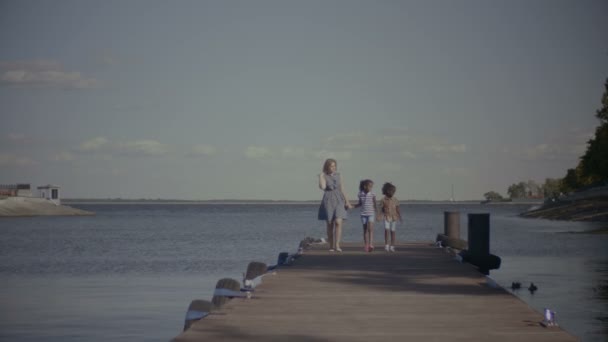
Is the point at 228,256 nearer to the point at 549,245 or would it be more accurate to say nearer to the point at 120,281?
the point at 120,281

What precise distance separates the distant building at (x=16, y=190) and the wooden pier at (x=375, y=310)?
15981cm

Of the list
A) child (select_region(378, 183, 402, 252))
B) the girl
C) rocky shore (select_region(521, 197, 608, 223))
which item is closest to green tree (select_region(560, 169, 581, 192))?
rocky shore (select_region(521, 197, 608, 223))

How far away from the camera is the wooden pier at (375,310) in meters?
10.3

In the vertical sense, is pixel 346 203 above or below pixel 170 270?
above

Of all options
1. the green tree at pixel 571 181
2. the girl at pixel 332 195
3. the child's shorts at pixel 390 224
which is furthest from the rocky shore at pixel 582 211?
the girl at pixel 332 195

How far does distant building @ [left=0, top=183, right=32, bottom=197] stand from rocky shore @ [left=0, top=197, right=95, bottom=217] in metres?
8.22

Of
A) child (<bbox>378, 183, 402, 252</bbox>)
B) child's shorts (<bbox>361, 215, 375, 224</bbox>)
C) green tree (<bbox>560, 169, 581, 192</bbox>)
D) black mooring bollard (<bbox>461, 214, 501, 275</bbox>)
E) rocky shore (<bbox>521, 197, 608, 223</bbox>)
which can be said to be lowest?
black mooring bollard (<bbox>461, 214, 501, 275</bbox>)

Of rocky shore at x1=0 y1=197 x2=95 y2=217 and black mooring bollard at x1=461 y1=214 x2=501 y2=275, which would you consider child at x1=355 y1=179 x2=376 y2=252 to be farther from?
rocky shore at x1=0 y1=197 x2=95 y2=217

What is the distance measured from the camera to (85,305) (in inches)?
883

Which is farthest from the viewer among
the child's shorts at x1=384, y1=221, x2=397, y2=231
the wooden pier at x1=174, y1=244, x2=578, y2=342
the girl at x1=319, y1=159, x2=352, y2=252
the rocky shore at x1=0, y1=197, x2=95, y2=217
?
the rocky shore at x1=0, y1=197, x2=95, y2=217

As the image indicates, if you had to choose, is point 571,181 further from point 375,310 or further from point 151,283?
point 375,310

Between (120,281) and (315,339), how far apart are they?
66.4 ft

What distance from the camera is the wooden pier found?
10.3 m

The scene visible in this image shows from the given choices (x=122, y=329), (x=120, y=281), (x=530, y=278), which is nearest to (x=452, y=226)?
(x=530, y=278)
